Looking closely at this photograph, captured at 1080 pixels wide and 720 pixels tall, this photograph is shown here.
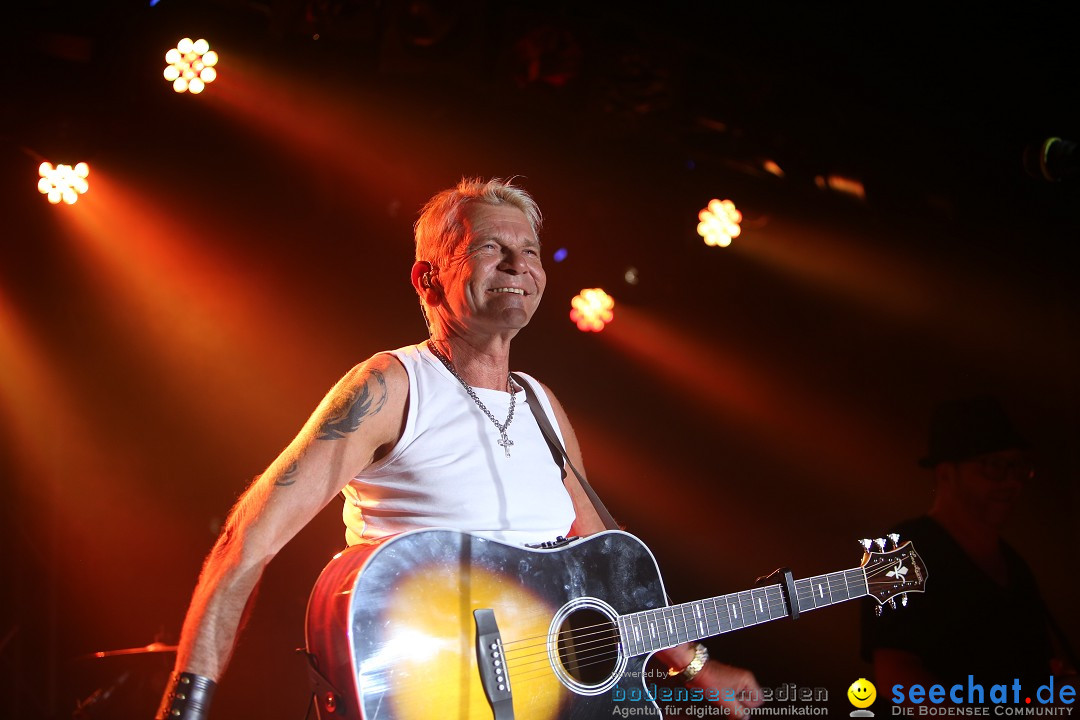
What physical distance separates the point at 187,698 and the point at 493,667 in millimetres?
847

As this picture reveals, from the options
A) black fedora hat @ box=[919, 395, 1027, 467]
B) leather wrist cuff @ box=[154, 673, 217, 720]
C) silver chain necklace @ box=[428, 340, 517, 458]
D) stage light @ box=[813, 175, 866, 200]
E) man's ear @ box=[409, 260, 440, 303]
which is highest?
stage light @ box=[813, 175, 866, 200]

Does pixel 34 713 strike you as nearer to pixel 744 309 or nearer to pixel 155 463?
pixel 155 463

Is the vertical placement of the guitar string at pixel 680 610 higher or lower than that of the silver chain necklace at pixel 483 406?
lower

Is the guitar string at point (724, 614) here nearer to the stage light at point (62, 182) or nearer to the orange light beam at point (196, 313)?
the orange light beam at point (196, 313)

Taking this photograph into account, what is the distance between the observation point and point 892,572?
11.2 ft

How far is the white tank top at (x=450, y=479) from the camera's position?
9.16 ft

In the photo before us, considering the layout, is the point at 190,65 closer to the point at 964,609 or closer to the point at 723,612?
the point at 723,612

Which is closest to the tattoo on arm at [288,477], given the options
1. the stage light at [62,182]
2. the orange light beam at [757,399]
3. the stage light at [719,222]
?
the stage light at [62,182]

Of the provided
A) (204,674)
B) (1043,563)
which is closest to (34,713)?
(204,674)

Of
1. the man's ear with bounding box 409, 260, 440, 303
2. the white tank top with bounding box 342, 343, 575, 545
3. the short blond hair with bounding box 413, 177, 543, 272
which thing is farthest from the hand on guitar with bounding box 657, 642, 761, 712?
the short blond hair with bounding box 413, 177, 543, 272

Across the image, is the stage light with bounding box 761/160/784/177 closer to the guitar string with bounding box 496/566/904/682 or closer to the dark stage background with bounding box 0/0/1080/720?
the dark stage background with bounding box 0/0/1080/720

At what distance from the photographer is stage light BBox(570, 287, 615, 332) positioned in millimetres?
7340

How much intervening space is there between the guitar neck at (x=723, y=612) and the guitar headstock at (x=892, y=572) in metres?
0.06

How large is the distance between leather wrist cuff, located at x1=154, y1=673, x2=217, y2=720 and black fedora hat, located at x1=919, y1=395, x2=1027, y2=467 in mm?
4272
